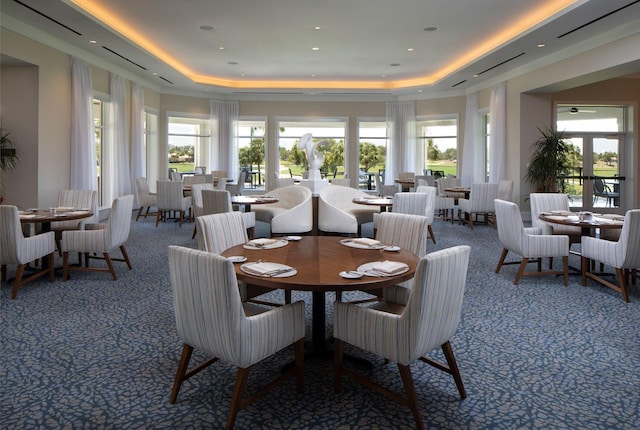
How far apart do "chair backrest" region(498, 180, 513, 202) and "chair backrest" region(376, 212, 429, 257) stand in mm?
6617

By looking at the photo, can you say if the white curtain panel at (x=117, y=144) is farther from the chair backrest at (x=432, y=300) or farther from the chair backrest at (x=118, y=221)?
the chair backrest at (x=432, y=300)

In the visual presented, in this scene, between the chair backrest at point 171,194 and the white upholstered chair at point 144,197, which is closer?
the chair backrest at point 171,194

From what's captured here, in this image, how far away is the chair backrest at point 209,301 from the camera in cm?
213

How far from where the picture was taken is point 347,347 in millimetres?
3301

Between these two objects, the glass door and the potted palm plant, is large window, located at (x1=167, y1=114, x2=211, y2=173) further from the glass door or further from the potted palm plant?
the glass door

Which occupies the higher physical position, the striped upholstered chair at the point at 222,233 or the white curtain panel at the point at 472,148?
the white curtain panel at the point at 472,148

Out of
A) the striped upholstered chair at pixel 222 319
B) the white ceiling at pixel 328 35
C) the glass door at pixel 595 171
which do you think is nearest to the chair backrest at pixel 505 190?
the glass door at pixel 595 171

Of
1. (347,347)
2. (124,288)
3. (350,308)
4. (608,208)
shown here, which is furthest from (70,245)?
(608,208)

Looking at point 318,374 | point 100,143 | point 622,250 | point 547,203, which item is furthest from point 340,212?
point 100,143

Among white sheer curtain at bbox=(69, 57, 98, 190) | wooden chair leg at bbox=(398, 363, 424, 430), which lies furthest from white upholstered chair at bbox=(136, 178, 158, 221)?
wooden chair leg at bbox=(398, 363, 424, 430)

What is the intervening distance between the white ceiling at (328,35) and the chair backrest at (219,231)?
416 centimetres

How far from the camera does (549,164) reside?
9.45 m

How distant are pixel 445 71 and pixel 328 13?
214 inches

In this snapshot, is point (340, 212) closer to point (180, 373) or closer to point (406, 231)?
point (406, 231)
